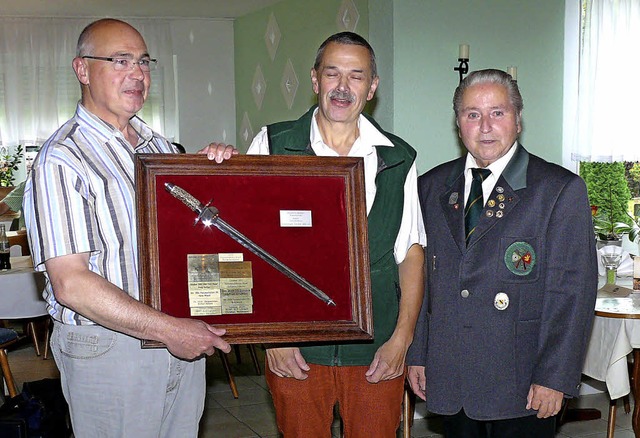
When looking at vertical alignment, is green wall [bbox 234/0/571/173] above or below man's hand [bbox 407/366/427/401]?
above

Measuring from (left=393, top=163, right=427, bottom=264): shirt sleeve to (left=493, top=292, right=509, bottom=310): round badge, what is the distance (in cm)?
29

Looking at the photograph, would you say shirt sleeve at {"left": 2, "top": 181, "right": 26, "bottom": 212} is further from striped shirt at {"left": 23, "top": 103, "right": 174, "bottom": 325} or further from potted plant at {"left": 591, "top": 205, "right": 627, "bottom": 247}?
potted plant at {"left": 591, "top": 205, "right": 627, "bottom": 247}

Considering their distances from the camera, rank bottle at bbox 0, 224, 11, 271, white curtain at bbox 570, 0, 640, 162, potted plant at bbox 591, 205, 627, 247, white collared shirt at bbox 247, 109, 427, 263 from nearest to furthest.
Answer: white collared shirt at bbox 247, 109, 427, 263
potted plant at bbox 591, 205, 627, 247
bottle at bbox 0, 224, 11, 271
white curtain at bbox 570, 0, 640, 162

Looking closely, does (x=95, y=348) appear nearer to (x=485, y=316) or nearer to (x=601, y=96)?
Answer: (x=485, y=316)

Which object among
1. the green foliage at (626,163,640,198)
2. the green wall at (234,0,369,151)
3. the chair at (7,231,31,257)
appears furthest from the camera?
the green wall at (234,0,369,151)

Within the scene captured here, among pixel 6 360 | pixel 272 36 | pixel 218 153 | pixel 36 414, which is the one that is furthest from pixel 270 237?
pixel 272 36

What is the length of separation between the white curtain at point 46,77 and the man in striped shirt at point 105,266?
7261 mm

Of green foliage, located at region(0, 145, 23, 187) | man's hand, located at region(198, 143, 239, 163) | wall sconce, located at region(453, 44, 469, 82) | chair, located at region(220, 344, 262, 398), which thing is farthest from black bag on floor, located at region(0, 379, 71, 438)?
green foliage, located at region(0, 145, 23, 187)

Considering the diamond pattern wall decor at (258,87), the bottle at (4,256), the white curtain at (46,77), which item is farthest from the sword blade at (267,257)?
the white curtain at (46,77)

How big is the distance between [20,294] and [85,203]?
10.5 feet

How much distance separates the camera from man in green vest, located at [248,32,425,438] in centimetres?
242

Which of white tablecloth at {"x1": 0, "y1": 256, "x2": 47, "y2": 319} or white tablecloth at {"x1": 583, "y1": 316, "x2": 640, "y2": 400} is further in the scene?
white tablecloth at {"x1": 0, "y1": 256, "x2": 47, "y2": 319}

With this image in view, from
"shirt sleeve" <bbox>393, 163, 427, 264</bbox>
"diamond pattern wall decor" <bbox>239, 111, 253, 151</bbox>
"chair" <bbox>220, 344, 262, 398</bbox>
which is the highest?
"diamond pattern wall decor" <bbox>239, 111, 253, 151</bbox>

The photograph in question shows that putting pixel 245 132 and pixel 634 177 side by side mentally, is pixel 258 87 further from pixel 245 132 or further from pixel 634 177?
pixel 634 177
